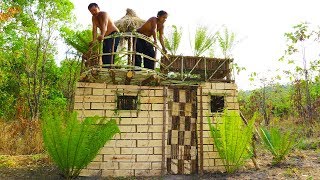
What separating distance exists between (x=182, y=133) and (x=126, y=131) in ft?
5.06

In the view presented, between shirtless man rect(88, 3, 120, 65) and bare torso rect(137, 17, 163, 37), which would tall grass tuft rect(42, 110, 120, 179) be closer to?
shirtless man rect(88, 3, 120, 65)

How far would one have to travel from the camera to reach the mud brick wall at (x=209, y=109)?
8.82 meters

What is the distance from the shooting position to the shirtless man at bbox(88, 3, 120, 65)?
24.6 ft

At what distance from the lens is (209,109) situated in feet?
29.6

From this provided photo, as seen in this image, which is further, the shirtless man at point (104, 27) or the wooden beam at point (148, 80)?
the wooden beam at point (148, 80)

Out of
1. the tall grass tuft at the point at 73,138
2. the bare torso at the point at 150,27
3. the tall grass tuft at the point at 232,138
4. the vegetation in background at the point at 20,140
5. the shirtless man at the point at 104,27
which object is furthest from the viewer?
the vegetation in background at the point at 20,140

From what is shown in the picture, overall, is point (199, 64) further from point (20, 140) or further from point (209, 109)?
point (20, 140)

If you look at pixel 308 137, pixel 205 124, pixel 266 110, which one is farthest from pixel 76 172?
pixel 266 110

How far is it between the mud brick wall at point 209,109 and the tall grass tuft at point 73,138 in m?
2.62

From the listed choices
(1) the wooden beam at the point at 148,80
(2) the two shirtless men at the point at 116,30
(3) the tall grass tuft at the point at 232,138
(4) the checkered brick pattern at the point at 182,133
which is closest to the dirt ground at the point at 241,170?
(4) the checkered brick pattern at the point at 182,133

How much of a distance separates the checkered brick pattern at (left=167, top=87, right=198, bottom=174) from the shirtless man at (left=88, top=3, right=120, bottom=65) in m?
2.30

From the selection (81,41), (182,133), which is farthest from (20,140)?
(182,133)

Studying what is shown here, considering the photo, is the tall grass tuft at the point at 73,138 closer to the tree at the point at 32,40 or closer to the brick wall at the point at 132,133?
the brick wall at the point at 132,133

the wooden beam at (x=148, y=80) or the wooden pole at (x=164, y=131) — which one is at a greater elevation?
the wooden beam at (x=148, y=80)
